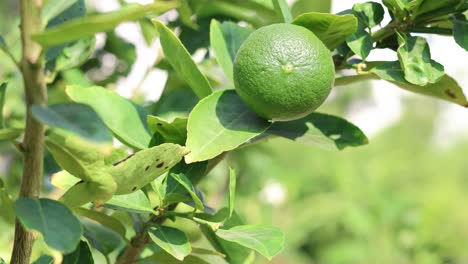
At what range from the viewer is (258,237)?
532 mm

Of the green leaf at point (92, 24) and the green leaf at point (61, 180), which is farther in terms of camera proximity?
the green leaf at point (61, 180)

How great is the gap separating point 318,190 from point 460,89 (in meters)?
2.33

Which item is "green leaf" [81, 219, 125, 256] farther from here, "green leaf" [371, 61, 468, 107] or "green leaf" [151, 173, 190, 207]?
"green leaf" [371, 61, 468, 107]

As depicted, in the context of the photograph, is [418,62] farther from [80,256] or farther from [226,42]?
[80,256]

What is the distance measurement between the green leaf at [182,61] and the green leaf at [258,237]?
136 millimetres

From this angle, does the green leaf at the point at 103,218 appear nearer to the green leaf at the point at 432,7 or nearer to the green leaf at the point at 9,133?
the green leaf at the point at 9,133

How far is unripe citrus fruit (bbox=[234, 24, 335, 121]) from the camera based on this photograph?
0.54 meters

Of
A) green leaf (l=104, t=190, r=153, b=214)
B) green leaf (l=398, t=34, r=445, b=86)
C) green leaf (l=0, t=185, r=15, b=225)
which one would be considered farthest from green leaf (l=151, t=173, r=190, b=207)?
green leaf (l=398, t=34, r=445, b=86)

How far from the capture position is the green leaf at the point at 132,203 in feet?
1.74

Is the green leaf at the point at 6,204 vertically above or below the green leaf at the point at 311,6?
below

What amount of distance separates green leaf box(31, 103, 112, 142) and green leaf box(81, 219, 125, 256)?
270mm

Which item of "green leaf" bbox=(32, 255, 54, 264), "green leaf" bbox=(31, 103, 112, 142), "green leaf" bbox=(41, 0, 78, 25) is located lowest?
"green leaf" bbox=(32, 255, 54, 264)

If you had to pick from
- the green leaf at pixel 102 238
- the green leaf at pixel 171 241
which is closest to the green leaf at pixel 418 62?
the green leaf at pixel 171 241

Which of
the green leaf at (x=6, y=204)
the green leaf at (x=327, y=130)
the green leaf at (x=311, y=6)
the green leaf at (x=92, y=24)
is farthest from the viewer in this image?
the green leaf at (x=311, y=6)
